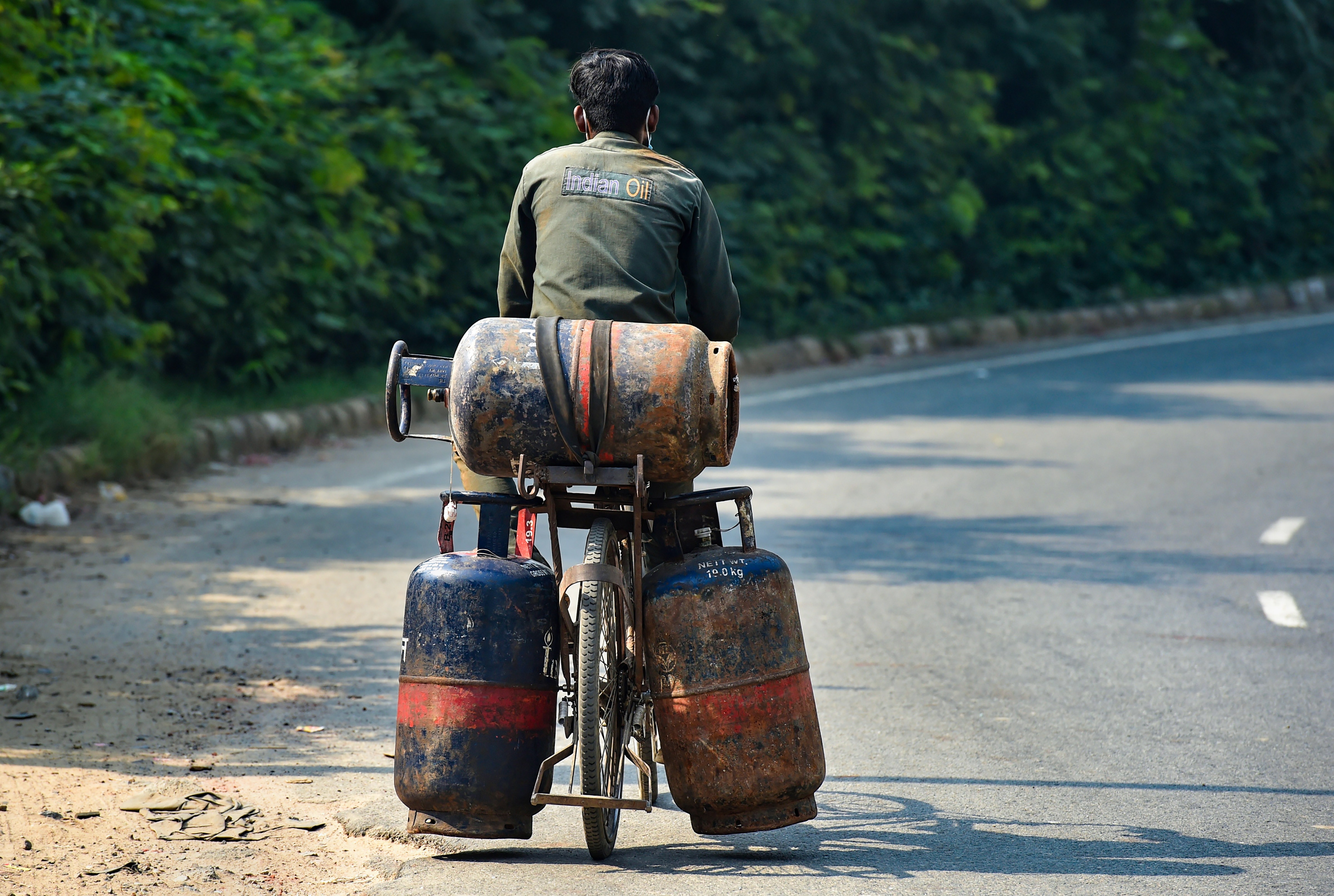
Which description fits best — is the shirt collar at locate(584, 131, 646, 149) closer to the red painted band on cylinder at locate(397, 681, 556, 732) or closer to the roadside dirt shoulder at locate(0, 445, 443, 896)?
the red painted band on cylinder at locate(397, 681, 556, 732)

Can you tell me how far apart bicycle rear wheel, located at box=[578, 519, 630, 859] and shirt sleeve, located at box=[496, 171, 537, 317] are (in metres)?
0.67

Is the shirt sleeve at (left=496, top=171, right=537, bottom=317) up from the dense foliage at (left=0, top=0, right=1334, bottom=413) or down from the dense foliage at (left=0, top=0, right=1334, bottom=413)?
down

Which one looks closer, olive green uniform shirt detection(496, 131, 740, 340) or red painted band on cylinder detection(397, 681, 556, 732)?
red painted band on cylinder detection(397, 681, 556, 732)

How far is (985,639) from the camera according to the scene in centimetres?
607

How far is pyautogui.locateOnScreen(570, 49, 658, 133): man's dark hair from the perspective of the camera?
12.5 feet

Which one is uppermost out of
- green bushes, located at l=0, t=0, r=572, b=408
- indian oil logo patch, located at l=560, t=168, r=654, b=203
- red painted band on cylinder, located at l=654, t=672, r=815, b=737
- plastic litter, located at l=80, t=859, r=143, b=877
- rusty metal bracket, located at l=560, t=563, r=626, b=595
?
green bushes, located at l=0, t=0, r=572, b=408

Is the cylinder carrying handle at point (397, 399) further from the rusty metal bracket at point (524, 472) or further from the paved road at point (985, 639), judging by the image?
the paved road at point (985, 639)

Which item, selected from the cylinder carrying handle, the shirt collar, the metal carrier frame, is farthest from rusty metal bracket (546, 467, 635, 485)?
the shirt collar

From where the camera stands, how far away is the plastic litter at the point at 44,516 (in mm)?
7844

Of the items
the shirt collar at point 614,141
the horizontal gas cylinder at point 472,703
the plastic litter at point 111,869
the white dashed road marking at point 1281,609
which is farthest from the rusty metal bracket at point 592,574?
the white dashed road marking at point 1281,609

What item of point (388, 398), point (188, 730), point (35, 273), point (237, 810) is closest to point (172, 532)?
point (35, 273)

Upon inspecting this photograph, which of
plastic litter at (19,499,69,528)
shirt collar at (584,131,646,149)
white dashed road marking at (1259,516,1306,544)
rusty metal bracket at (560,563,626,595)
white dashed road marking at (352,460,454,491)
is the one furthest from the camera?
white dashed road marking at (352,460,454,491)

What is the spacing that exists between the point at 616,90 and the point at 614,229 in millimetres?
379

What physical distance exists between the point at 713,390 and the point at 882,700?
2113 millimetres
